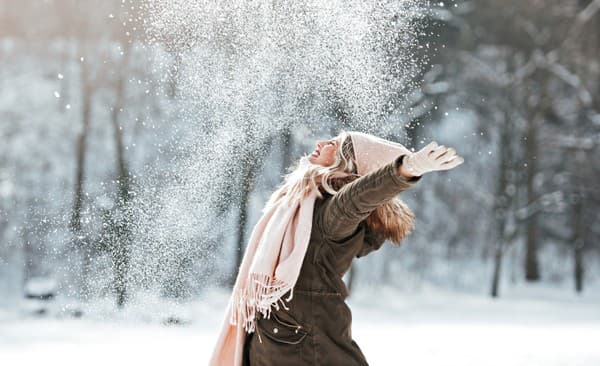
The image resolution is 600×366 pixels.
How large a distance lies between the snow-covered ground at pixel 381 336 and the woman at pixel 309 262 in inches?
100.0

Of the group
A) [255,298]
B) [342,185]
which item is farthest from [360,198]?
[255,298]

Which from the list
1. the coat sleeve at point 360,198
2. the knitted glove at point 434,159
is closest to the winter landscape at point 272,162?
the coat sleeve at point 360,198

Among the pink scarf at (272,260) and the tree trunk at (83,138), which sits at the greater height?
the tree trunk at (83,138)

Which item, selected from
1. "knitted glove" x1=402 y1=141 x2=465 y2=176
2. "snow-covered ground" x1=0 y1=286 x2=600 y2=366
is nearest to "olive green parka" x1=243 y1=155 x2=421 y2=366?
"knitted glove" x1=402 y1=141 x2=465 y2=176

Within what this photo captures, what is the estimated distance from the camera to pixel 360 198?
1.84 meters

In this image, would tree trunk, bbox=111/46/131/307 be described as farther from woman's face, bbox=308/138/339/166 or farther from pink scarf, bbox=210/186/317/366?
woman's face, bbox=308/138/339/166

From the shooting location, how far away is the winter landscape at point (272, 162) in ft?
17.1

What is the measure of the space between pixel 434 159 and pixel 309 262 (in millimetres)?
642

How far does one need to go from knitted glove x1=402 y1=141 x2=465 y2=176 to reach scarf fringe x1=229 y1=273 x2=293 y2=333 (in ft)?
1.95

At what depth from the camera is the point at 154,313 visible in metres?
5.70

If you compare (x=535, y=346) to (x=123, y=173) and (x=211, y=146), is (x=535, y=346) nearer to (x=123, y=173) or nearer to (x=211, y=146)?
(x=211, y=146)

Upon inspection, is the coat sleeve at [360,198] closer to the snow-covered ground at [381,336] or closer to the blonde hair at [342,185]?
the blonde hair at [342,185]

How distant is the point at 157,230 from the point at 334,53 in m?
1.95

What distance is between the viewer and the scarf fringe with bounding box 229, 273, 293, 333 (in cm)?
203
